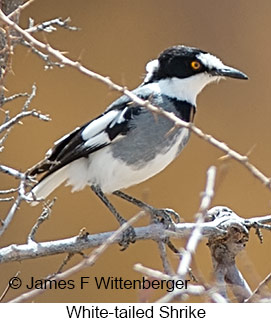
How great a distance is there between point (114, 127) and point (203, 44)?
4.90ft

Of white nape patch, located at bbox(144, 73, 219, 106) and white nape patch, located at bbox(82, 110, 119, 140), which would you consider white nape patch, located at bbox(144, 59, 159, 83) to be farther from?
white nape patch, located at bbox(82, 110, 119, 140)

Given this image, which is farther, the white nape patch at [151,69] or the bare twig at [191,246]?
the white nape patch at [151,69]

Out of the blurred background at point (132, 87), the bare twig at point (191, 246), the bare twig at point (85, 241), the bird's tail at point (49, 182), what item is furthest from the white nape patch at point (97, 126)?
the bare twig at point (191, 246)

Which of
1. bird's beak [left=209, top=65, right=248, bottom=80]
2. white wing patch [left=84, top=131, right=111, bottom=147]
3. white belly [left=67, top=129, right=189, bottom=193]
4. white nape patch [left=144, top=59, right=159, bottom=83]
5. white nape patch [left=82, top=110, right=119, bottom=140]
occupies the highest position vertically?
white nape patch [left=144, top=59, right=159, bottom=83]

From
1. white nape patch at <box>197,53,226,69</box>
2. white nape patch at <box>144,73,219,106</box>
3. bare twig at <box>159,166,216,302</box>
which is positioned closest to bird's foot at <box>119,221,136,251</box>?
white nape patch at <box>144,73,219,106</box>

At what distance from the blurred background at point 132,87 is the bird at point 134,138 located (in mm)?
1133

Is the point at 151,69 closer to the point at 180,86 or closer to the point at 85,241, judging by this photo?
the point at 180,86

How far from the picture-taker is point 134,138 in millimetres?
3119

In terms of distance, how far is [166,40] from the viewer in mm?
4465

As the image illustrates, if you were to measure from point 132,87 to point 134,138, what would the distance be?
127 cm

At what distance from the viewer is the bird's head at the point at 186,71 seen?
3.16 m

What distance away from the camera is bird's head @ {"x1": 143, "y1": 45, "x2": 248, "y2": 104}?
Result: 3.16 m

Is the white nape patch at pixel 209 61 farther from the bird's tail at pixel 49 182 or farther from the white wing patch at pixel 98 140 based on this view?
the bird's tail at pixel 49 182
